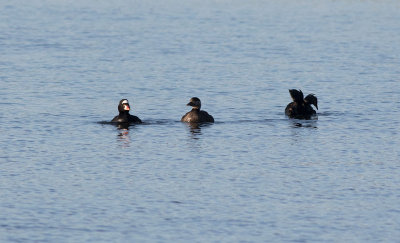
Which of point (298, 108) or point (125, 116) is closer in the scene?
point (125, 116)

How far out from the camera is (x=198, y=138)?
24.5m

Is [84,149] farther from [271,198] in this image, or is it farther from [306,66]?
[306,66]

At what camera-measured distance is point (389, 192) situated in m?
18.6

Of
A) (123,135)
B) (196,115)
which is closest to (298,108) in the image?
(196,115)

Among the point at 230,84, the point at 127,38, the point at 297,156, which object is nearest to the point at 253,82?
the point at 230,84

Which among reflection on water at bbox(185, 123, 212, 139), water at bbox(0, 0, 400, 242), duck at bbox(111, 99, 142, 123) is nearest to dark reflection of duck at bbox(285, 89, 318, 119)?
water at bbox(0, 0, 400, 242)

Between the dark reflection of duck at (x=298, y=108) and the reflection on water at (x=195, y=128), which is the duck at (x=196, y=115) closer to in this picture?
the reflection on water at (x=195, y=128)

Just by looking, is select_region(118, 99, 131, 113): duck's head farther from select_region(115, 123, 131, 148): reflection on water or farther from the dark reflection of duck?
the dark reflection of duck

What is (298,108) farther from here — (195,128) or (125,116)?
(125,116)

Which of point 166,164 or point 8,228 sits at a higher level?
point 166,164

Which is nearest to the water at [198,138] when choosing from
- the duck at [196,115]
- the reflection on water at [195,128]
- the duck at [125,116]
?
the reflection on water at [195,128]

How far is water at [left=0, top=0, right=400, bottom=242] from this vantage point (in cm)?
1655

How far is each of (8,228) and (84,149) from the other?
6.94 m

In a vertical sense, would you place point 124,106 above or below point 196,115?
above
